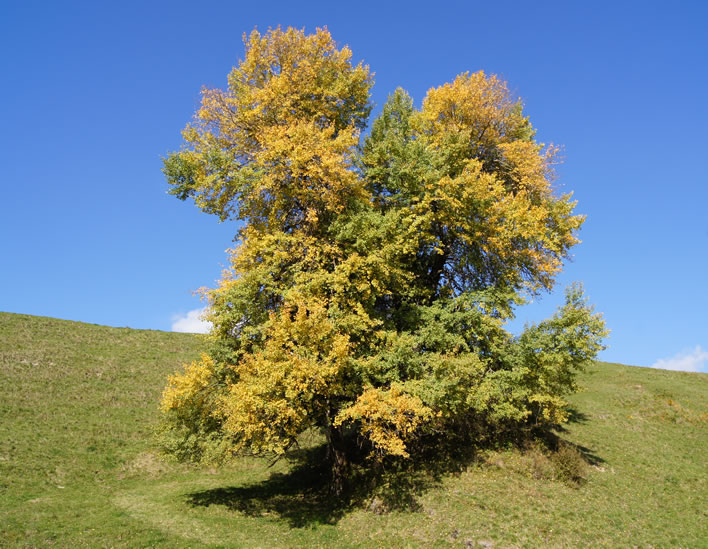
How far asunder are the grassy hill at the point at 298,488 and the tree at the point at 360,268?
2.66 meters

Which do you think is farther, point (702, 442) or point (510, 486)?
point (702, 442)

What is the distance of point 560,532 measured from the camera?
16516mm

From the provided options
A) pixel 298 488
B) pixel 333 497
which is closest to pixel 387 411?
pixel 333 497

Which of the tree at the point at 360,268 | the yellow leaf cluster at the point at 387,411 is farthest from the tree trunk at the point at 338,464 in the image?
the yellow leaf cluster at the point at 387,411

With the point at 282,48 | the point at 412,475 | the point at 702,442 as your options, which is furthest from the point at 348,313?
the point at 702,442

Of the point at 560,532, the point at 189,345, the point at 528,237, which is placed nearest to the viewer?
the point at 560,532

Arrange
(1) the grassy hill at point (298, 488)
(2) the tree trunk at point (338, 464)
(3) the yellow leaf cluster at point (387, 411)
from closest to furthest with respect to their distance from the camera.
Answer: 1. (1) the grassy hill at point (298, 488)
2. (3) the yellow leaf cluster at point (387, 411)
3. (2) the tree trunk at point (338, 464)

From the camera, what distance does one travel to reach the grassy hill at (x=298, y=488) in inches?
657

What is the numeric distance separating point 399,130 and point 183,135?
12.5 meters

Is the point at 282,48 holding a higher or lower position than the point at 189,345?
higher

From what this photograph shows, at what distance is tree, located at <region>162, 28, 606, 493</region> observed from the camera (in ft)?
60.0

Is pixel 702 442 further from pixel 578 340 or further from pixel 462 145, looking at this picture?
pixel 462 145

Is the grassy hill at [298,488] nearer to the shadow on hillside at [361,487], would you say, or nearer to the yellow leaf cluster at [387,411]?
the shadow on hillside at [361,487]

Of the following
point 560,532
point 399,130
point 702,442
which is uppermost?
point 399,130
